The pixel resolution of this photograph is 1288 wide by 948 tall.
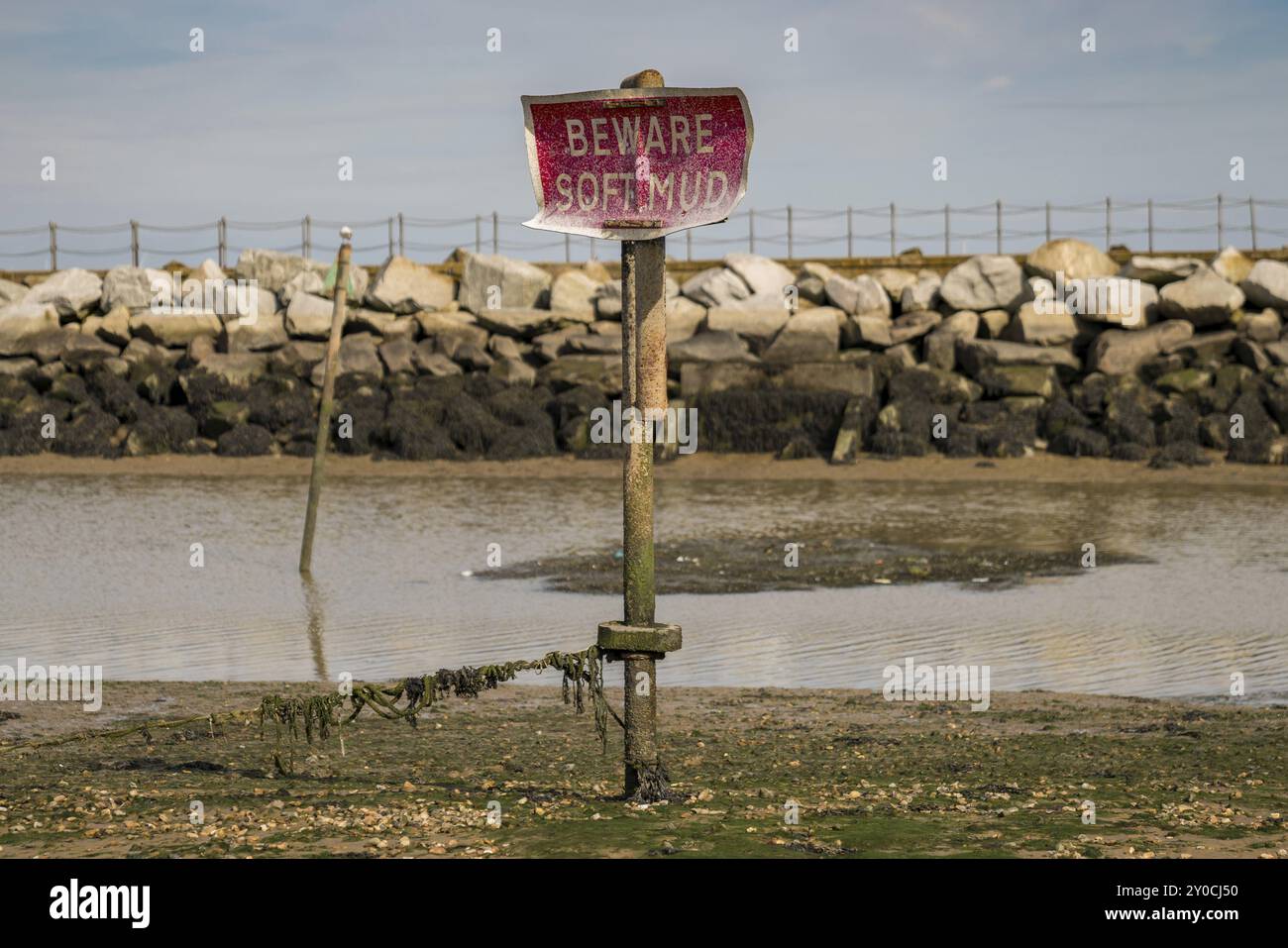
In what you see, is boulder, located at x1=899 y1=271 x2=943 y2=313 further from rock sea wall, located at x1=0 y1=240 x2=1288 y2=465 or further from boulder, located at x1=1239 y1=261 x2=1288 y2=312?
boulder, located at x1=1239 y1=261 x2=1288 y2=312

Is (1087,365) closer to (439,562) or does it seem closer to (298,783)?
(439,562)

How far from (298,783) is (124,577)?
32.1ft

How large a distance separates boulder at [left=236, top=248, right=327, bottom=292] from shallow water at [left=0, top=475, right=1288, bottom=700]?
1564 centimetres

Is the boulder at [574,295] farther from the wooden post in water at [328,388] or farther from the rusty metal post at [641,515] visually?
the rusty metal post at [641,515]

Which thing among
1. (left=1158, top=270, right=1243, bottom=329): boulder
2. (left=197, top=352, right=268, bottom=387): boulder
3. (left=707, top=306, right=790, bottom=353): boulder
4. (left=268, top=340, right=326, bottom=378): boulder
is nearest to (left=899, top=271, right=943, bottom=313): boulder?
(left=707, top=306, right=790, bottom=353): boulder

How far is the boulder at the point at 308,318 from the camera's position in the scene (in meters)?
37.1

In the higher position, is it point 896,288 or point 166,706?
point 896,288

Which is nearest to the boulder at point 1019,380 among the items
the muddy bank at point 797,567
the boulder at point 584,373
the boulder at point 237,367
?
the boulder at point 584,373

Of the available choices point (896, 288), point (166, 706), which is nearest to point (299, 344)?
point (896, 288)

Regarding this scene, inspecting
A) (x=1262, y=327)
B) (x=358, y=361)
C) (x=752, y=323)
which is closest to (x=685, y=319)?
(x=752, y=323)

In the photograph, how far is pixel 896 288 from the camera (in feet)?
121

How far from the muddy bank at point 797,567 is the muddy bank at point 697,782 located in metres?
5.40

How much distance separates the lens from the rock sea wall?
29.7 metres
